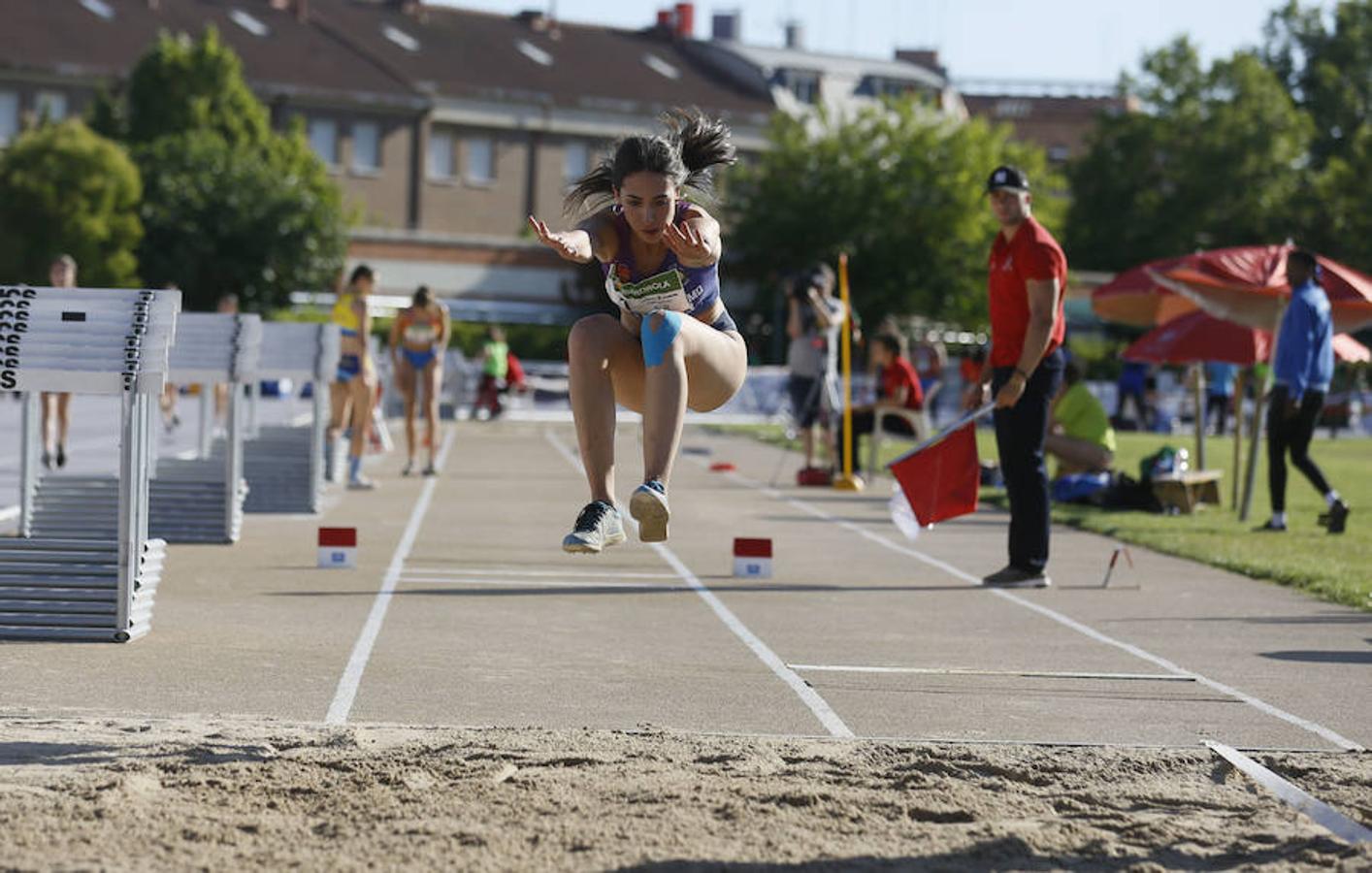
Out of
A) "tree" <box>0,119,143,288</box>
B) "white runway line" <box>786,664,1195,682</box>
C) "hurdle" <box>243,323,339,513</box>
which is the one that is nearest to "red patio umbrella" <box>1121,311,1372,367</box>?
"hurdle" <box>243,323,339,513</box>

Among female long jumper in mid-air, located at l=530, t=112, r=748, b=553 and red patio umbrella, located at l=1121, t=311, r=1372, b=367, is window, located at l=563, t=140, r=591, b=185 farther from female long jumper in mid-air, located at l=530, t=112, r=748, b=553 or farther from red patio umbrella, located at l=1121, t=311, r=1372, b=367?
female long jumper in mid-air, located at l=530, t=112, r=748, b=553

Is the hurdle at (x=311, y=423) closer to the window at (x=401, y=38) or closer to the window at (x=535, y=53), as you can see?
the window at (x=401, y=38)

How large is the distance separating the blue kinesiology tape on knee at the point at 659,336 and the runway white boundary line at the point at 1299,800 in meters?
2.13

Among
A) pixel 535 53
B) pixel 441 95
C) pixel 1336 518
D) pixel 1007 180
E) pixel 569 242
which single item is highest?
pixel 535 53

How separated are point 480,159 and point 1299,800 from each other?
237 ft

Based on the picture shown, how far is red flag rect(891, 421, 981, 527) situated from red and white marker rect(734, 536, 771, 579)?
840mm

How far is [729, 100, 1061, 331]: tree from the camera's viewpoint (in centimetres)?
6981

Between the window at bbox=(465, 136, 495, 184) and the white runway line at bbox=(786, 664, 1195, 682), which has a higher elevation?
the window at bbox=(465, 136, 495, 184)

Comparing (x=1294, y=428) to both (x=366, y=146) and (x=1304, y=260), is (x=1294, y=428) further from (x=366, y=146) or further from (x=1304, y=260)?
(x=366, y=146)

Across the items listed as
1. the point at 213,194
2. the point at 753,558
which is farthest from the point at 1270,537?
the point at 213,194

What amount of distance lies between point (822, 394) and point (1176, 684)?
13.0 meters

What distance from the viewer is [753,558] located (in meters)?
12.2

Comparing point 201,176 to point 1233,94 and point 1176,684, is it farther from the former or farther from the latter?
point 1176,684

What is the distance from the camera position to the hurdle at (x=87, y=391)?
8703 millimetres
